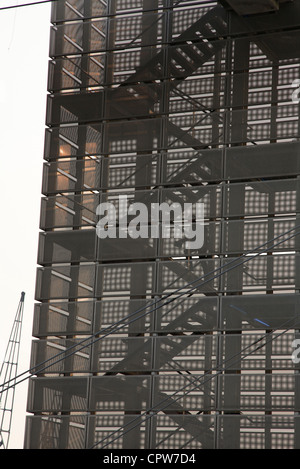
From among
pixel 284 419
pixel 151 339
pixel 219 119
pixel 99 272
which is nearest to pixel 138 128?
pixel 219 119

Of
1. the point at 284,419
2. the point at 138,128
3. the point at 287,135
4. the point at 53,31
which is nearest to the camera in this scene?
the point at 284,419

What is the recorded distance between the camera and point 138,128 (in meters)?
18.3

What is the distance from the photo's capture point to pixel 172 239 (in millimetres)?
17516

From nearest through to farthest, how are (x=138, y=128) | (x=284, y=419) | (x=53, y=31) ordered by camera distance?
(x=284, y=419)
(x=138, y=128)
(x=53, y=31)

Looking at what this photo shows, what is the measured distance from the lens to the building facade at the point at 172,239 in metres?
16.5

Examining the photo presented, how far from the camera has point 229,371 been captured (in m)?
16.6

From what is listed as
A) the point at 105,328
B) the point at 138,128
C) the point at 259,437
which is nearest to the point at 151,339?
the point at 105,328

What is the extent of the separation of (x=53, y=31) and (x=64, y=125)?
211 centimetres

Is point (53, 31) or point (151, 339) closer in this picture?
point (151, 339)

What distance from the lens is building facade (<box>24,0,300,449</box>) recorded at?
16469 mm

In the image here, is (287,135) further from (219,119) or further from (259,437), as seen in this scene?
(259,437)
